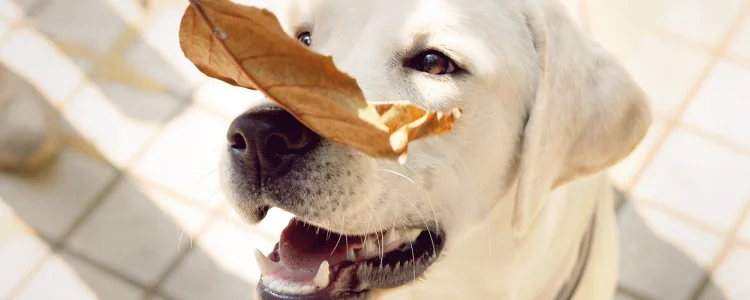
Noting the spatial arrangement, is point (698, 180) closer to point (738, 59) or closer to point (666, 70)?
point (666, 70)

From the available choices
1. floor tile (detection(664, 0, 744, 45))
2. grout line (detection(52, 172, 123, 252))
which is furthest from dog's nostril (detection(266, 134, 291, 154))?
floor tile (detection(664, 0, 744, 45))

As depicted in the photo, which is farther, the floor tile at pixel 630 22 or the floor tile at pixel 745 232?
the floor tile at pixel 630 22

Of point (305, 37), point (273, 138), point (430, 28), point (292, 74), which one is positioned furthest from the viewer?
point (305, 37)

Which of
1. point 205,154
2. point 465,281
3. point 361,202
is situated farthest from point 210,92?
point 361,202

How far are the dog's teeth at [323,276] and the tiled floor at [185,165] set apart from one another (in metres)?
1.31

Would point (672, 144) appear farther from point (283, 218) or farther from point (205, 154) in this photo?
point (205, 154)

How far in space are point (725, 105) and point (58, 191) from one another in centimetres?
252

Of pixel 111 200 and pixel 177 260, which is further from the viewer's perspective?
pixel 111 200

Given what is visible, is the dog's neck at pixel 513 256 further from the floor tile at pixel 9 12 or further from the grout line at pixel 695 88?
the floor tile at pixel 9 12

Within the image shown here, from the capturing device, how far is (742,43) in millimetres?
3188

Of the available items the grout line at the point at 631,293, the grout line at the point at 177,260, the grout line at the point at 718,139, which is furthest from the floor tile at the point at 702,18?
the grout line at the point at 177,260

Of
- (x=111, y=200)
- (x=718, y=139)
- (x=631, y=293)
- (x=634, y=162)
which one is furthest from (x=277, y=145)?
(x=718, y=139)

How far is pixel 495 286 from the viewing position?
1755 mm

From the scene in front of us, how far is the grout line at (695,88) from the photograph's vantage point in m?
2.91
